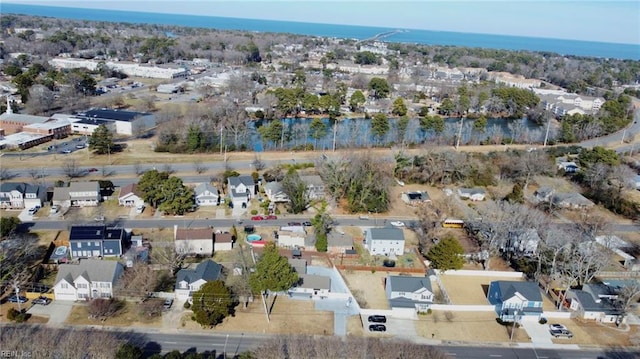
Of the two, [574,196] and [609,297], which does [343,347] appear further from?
[574,196]

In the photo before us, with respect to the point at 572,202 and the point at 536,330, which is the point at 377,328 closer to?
the point at 536,330

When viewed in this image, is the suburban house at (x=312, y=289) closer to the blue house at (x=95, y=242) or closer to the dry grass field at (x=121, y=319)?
the dry grass field at (x=121, y=319)

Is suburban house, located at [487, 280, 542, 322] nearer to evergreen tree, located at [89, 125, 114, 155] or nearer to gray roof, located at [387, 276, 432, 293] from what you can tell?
gray roof, located at [387, 276, 432, 293]

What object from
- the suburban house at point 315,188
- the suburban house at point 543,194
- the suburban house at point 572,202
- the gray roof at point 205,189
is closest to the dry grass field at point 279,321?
the gray roof at point 205,189

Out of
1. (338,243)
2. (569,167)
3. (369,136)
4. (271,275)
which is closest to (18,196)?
(271,275)

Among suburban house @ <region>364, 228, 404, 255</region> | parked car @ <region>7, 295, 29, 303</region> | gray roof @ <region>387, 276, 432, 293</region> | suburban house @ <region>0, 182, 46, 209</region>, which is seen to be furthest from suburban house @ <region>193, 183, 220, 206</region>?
gray roof @ <region>387, 276, 432, 293</region>

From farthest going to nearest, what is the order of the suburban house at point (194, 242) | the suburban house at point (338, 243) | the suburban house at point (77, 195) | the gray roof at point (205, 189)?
the gray roof at point (205, 189) < the suburban house at point (77, 195) < the suburban house at point (338, 243) < the suburban house at point (194, 242)
